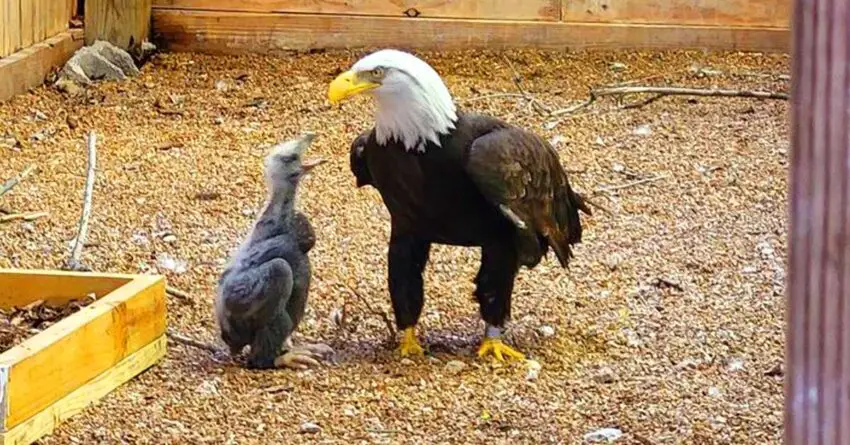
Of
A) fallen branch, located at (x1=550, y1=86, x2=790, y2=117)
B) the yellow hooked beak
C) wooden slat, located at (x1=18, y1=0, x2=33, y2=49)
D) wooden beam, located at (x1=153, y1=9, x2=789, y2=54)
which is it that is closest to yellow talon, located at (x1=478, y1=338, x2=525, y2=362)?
the yellow hooked beak

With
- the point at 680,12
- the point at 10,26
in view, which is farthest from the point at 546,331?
the point at 680,12

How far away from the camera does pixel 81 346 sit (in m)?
3.54

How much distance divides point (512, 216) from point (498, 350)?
44 centimetres

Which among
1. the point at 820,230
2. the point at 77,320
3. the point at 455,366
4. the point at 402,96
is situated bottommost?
the point at 455,366

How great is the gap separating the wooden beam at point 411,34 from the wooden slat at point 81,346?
4282mm

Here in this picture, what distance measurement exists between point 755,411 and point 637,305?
39.9 inches

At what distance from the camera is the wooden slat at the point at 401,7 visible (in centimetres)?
806

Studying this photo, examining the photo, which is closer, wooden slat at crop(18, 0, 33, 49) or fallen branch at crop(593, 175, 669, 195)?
fallen branch at crop(593, 175, 669, 195)

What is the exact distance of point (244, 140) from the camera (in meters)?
6.63

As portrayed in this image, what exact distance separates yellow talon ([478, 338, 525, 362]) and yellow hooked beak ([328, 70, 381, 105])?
32.5 inches

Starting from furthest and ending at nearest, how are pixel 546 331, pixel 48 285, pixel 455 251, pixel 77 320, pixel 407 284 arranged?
pixel 455 251 → pixel 546 331 → pixel 407 284 → pixel 48 285 → pixel 77 320

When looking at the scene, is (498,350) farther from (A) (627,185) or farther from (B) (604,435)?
(A) (627,185)

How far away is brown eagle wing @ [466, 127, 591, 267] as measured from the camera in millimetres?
3838

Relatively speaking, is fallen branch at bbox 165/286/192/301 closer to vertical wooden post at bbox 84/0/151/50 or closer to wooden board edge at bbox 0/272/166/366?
wooden board edge at bbox 0/272/166/366
